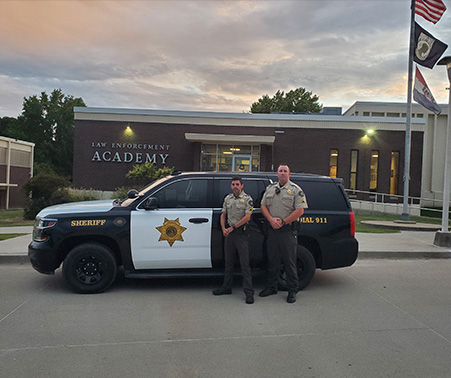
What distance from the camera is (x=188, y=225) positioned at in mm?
6098

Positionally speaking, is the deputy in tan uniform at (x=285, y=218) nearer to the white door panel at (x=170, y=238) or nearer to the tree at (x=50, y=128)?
the white door panel at (x=170, y=238)

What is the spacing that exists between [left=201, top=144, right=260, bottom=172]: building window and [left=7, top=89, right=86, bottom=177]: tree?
43.1m

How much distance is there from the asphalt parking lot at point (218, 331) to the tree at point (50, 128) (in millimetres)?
58913

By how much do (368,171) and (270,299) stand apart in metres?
21.3

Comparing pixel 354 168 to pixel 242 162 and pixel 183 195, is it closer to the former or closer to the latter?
pixel 242 162

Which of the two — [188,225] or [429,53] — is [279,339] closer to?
[188,225]

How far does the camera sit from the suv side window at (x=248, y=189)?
6.36 meters

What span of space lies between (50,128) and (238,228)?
64.3 meters

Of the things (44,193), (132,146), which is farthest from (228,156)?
(44,193)

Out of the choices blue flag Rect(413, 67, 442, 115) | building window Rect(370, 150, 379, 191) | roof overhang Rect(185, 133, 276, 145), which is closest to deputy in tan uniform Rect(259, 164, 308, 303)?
blue flag Rect(413, 67, 442, 115)

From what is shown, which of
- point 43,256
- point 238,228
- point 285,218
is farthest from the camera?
point 43,256

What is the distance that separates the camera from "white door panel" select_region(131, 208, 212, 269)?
19.7 ft

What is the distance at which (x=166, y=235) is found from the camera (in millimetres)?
6051

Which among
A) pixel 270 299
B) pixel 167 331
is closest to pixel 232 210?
pixel 270 299
